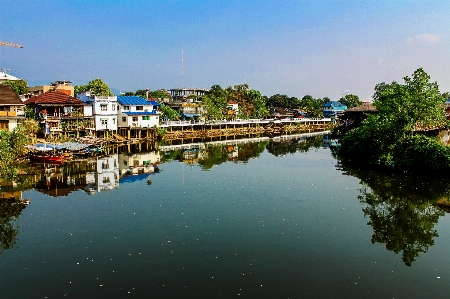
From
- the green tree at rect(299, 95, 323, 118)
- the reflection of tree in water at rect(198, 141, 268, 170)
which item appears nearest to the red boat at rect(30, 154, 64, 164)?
the reflection of tree in water at rect(198, 141, 268, 170)

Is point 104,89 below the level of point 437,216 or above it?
above

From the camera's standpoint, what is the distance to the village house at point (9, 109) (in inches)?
1527

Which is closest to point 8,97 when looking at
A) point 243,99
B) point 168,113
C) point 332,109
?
point 168,113

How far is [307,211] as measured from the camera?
2023 cm

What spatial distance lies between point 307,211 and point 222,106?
63362mm

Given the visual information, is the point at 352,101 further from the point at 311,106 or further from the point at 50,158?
the point at 50,158

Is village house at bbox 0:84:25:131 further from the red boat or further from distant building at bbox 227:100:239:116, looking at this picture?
distant building at bbox 227:100:239:116

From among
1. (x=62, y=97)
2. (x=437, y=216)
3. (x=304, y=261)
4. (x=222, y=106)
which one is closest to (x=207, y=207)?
(x=304, y=261)

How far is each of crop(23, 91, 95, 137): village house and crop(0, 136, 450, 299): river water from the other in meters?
16.8

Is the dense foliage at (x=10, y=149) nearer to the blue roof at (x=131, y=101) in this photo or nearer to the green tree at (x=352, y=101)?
the blue roof at (x=131, y=101)

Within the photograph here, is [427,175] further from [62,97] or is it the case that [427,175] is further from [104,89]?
[104,89]

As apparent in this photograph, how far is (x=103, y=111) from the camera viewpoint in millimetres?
51250

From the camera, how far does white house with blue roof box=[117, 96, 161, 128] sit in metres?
55.5

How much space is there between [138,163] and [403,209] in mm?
24007
